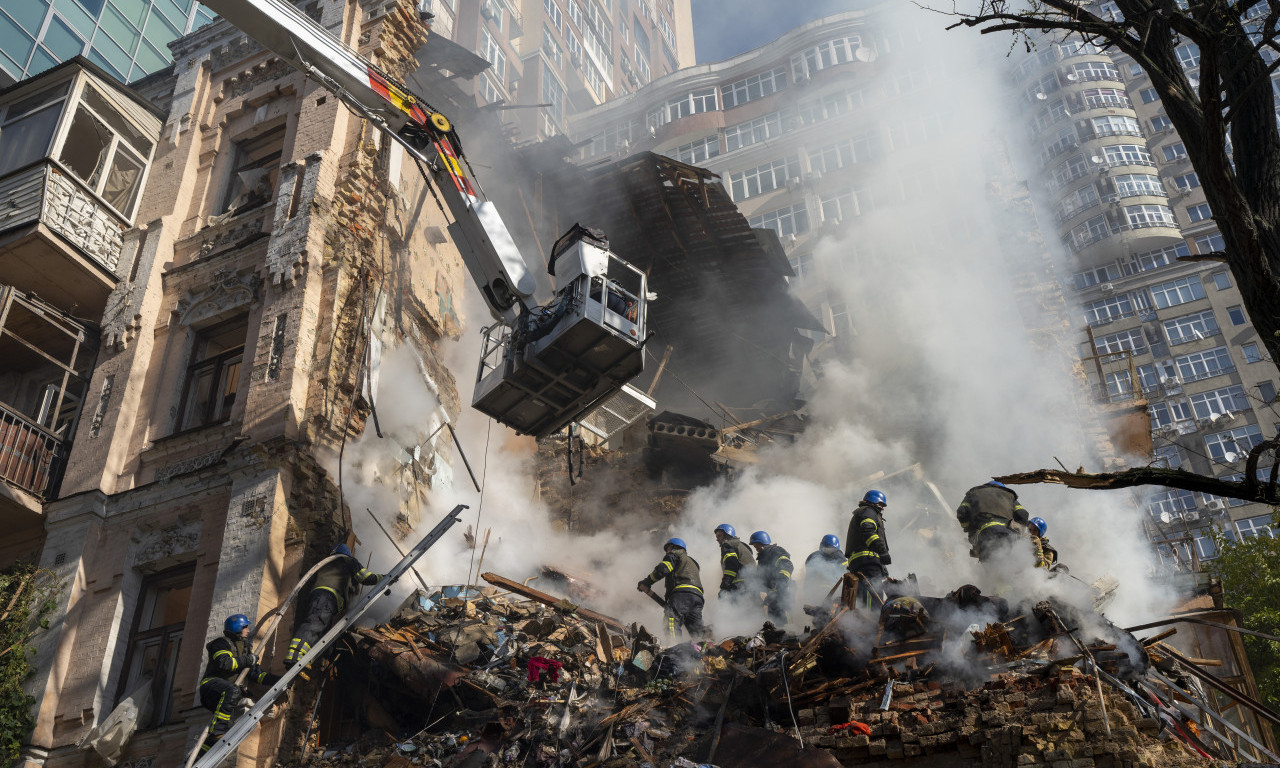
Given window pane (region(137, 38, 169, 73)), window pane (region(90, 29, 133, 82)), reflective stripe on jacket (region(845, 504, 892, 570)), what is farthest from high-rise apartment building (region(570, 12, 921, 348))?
reflective stripe on jacket (region(845, 504, 892, 570))

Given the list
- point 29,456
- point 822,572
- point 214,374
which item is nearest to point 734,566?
point 822,572

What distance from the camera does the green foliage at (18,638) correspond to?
10633 millimetres

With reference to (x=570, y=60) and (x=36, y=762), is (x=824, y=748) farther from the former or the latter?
(x=570, y=60)

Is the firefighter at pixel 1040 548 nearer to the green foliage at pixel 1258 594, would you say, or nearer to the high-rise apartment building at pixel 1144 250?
the green foliage at pixel 1258 594

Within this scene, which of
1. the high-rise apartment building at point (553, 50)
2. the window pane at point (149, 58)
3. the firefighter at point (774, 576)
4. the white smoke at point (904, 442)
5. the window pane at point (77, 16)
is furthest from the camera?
the high-rise apartment building at point (553, 50)

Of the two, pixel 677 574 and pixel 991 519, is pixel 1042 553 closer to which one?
pixel 991 519

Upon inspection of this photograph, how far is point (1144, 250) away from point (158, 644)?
173 ft

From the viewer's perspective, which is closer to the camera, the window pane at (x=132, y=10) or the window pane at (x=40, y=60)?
the window pane at (x=40, y=60)

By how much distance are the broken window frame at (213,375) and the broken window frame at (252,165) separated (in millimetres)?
2122

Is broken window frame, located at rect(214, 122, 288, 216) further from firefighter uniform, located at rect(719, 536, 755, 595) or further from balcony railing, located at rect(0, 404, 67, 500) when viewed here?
firefighter uniform, located at rect(719, 536, 755, 595)

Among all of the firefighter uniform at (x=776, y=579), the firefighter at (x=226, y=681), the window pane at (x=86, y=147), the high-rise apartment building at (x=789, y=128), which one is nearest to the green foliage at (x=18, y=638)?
the firefighter at (x=226, y=681)

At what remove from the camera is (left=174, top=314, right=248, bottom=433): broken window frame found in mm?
13211

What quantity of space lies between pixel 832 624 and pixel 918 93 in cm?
3114

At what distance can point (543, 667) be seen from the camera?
10172mm
